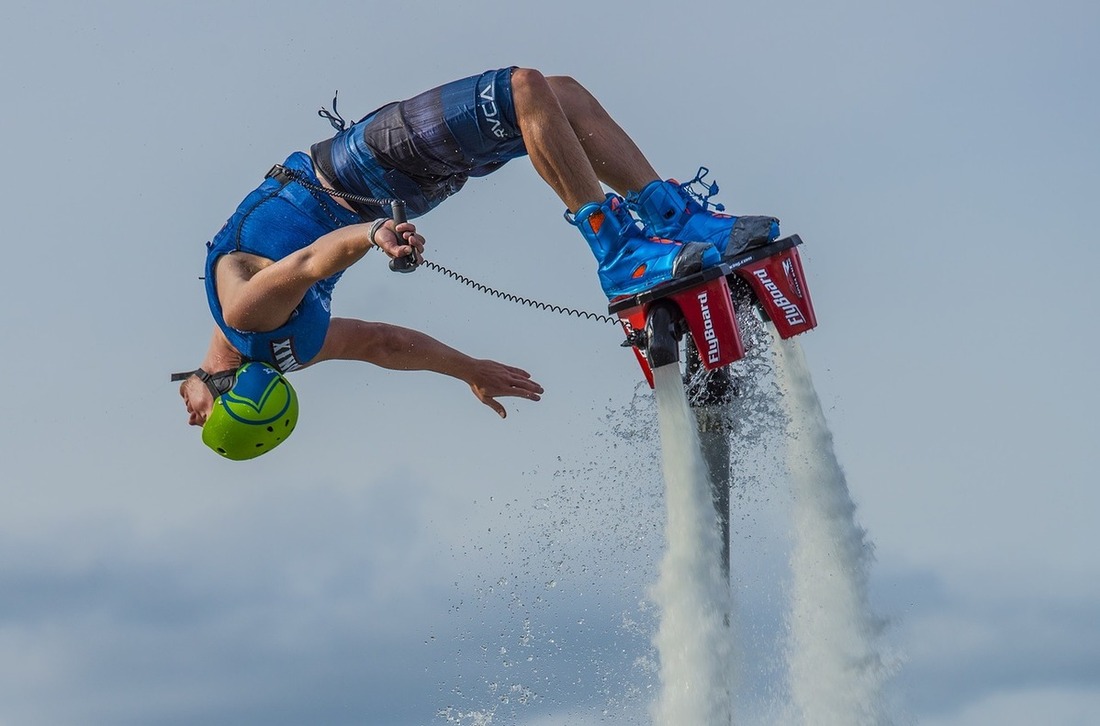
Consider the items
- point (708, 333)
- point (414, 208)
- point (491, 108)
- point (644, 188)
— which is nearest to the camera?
point (708, 333)

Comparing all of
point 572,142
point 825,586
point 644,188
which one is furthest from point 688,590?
point 572,142

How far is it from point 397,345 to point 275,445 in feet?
4.91

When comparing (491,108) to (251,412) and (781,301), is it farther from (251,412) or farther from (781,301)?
(251,412)

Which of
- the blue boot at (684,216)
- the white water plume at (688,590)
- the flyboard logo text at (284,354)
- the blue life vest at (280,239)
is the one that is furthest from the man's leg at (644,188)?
the flyboard logo text at (284,354)

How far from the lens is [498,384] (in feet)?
39.5

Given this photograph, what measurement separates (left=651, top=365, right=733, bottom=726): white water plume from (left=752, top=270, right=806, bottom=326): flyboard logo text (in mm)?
693

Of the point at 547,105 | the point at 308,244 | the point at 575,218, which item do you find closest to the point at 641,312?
the point at 575,218

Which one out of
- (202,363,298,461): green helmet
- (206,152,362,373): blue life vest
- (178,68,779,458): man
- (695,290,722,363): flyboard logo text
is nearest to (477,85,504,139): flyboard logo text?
(178,68,779,458): man

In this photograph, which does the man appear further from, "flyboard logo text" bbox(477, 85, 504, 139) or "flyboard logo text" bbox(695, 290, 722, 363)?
"flyboard logo text" bbox(695, 290, 722, 363)

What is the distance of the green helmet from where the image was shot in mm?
10586

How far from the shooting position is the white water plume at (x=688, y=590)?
9.45 metres

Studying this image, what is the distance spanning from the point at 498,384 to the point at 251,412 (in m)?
2.07

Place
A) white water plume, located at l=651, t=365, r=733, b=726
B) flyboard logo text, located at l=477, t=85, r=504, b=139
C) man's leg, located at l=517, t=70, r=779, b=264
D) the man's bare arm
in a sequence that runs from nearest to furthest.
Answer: white water plume, located at l=651, t=365, r=733, b=726 → man's leg, located at l=517, t=70, r=779, b=264 → flyboard logo text, located at l=477, t=85, r=504, b=139 → the man's bare arm

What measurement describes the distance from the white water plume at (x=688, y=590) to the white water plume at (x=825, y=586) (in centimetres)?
98
